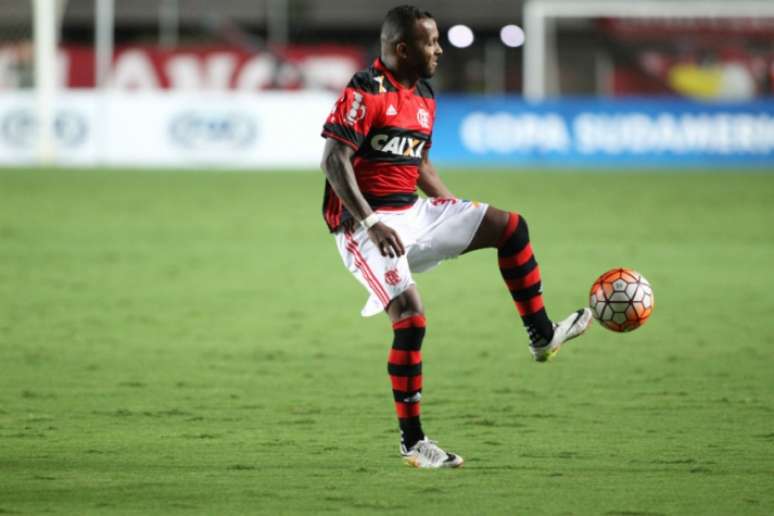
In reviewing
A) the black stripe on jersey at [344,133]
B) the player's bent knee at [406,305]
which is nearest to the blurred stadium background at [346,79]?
the black stripe on jersey at [344,133]

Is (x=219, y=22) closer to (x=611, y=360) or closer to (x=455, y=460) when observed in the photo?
(x=611, y=360)

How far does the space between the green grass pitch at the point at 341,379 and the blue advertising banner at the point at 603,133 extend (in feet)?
39.9

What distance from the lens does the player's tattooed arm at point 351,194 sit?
7.08 m

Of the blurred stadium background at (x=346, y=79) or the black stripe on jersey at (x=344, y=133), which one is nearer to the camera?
the black stripe on jersey at (x=344, y=133)

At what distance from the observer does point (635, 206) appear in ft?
77.2

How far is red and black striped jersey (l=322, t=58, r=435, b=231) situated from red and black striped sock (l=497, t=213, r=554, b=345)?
21.8 inches

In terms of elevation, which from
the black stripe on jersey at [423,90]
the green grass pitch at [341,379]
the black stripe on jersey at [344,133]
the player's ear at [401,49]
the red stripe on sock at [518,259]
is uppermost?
the player's ear at [401,49]

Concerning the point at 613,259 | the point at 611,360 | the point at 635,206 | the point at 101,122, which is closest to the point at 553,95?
the point at 101,122

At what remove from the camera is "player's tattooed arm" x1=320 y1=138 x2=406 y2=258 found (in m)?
7.08

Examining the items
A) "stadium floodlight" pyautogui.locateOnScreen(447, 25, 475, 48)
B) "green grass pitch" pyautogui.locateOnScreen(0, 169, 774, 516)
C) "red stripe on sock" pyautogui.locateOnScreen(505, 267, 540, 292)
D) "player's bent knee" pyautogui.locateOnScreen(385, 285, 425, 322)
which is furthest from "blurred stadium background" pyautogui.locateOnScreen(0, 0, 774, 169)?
"player's bent knee" pyautogui.locateOnScreen(385, 285, 425, 322)

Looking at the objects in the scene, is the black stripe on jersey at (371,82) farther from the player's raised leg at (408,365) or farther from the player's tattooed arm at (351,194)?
the player's raised leg at (408,365)

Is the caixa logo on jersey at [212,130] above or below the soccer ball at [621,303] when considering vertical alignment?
below

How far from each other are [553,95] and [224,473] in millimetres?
38410

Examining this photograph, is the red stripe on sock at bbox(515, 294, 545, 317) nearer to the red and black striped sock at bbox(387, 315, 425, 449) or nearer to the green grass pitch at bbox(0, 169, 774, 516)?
the green grass pitch at bbox(0, 169, 774, 516)
